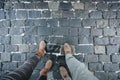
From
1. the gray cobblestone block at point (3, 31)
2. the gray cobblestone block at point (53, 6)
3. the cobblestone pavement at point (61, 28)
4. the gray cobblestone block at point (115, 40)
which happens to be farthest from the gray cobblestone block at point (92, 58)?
the gray cobblestone block at point (3, 31)

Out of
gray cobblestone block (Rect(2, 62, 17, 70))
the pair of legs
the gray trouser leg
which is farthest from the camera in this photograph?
gray cobblestone block (Rect(2, 62, 17, 70))

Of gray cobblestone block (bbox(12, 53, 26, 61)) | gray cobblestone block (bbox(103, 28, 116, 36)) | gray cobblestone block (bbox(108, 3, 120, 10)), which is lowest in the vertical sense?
→ gray cobblestone block (bbox(12, 53, 26, 61))

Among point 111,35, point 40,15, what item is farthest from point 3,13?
point 111,35

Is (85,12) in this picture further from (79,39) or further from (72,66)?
(72,66)

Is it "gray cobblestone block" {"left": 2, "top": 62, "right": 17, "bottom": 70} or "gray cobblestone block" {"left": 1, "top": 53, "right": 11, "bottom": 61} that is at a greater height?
"gray cobblestone block" {"left": 1, "top": 53, "right": 11, "bottom": 61}

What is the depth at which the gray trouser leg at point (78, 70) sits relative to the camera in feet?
7.00

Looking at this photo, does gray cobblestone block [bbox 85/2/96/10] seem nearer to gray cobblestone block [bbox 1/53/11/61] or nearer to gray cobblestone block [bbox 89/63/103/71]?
gray cobblestone block [bbox 89/63/103/71]

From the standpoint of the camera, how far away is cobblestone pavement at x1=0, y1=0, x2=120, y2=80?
2.73 meters

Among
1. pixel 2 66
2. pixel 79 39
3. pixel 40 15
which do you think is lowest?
pixel 2 66

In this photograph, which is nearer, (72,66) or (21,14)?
(72,66)

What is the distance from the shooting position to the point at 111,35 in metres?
2.73

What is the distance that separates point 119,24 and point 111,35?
0.15m

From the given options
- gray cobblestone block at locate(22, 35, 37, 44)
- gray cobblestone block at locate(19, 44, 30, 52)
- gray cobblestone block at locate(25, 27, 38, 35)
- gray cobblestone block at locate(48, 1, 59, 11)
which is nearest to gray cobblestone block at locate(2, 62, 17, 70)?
gray cobblestone block at locate(19, 44, 30, 52)

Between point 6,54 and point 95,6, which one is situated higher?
point 95,6
